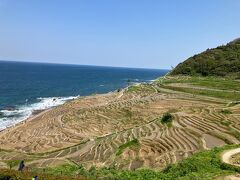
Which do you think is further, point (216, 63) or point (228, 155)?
point (216, 63)

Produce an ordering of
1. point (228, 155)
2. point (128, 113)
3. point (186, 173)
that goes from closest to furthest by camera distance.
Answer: point (186, 173) → point (228, 155) → point (128, 113)

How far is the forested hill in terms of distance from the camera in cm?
12938

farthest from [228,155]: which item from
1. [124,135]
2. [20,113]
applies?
[20,113]

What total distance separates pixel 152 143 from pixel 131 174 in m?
16.1

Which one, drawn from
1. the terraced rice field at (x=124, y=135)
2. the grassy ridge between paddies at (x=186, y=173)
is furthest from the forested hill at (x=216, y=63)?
the grassy ridge between paddies at (x=186, y=173)

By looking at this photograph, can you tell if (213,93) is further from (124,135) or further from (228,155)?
(228,155)

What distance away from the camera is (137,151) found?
4084 cm

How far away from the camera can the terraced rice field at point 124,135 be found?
4059 centimetres

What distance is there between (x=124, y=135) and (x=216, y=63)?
311 feet

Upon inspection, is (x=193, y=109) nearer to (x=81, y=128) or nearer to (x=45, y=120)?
(x=81, y=128)

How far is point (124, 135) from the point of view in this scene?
2046 inches

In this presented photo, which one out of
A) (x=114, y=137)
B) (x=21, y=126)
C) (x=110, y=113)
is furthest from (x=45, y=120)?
Answer: (x=114, y=137)

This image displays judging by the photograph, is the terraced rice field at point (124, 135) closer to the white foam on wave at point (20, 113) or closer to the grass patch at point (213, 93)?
the grass patch at point (213, 93)

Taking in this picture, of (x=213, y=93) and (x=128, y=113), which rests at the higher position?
(x=213, y=93)
